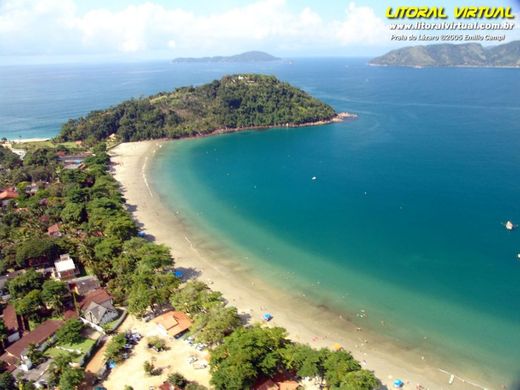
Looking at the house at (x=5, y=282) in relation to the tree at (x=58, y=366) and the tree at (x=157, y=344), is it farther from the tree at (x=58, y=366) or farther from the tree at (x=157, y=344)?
the tree at (x=157, y=344)

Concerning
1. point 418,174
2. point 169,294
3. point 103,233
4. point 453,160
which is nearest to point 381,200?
point 418,174

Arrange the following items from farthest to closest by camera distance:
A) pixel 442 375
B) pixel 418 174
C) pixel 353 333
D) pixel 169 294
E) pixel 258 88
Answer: pixel 258 88 → pixel 418 174 → pixel 169 294 → pixel 353 333 → pixel 442 375

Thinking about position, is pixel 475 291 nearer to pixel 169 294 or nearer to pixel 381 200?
pixel 381 200

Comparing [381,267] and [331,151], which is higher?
[331,151]

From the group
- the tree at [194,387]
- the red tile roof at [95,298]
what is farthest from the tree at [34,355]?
the tree at [194,387]

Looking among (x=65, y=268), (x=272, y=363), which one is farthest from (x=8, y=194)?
(x=272, y=363)

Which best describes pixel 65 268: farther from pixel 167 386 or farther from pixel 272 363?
pixel 272 363

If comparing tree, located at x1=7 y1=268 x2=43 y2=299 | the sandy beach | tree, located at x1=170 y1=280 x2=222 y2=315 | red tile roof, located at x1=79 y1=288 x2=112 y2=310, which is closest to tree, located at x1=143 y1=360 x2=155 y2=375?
tree, located at x1=170 y1=280 x2=222 y2=315
